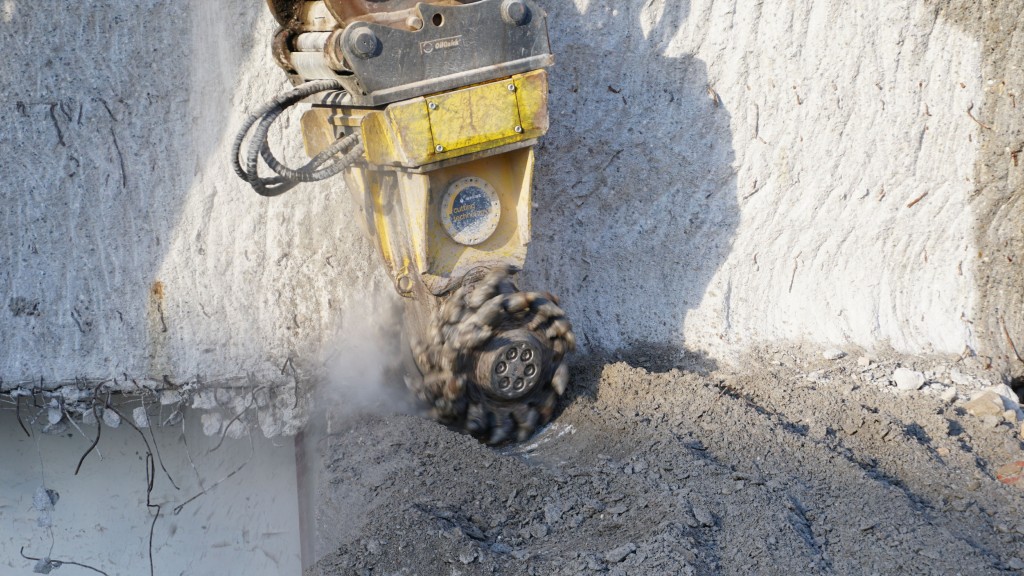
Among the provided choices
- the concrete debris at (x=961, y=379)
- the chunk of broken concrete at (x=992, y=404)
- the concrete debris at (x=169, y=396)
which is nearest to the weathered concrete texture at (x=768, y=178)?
the concrete debris at (x=961, y=379)

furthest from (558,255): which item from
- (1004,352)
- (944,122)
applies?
(1004,352)

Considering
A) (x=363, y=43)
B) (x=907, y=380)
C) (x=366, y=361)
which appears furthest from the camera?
(x=907, y=380)

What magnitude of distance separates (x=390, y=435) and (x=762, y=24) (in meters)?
2.23

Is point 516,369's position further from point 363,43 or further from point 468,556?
point 363,43

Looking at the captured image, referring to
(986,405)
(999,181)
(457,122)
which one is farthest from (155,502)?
(999,181)

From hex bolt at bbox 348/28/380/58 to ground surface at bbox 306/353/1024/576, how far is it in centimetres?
121

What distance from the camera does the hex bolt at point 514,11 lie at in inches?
109

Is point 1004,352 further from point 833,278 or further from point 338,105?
point 338,105

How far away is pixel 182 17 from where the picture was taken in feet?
10.6

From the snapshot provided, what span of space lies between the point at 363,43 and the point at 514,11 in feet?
1.63

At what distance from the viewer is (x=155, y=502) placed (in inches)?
148

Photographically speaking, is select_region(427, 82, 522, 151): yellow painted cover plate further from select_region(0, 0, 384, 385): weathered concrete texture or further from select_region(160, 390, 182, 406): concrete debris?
select_region(160, 390, 182, 406): concrete debris

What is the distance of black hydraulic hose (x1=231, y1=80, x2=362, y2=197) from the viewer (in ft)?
8.87

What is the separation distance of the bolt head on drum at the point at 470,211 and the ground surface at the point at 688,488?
2.11ft
